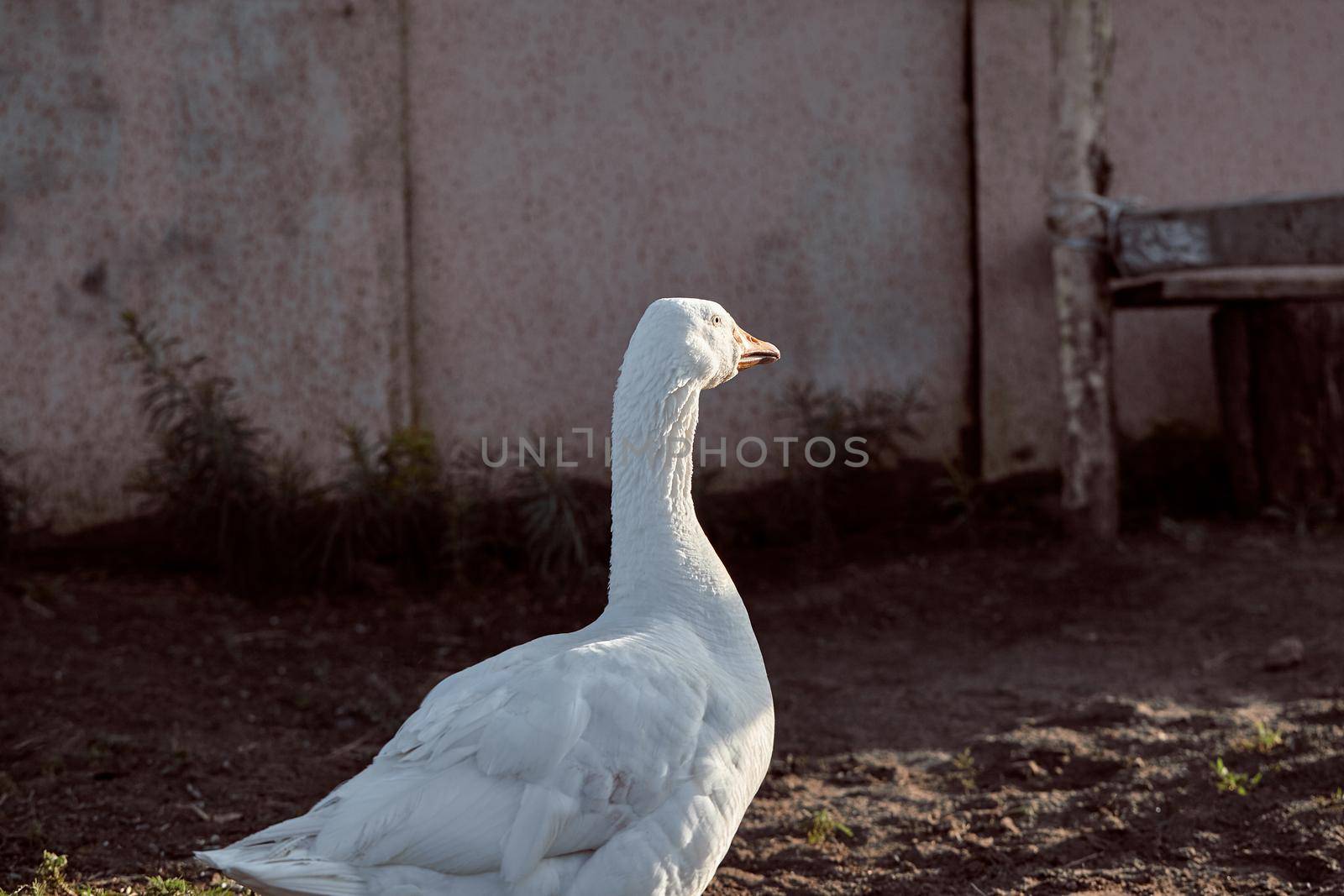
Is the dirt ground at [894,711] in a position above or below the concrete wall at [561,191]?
below

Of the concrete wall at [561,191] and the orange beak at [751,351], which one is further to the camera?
the concrete wall at [561,191]

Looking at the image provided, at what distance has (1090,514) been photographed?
6.10 metres

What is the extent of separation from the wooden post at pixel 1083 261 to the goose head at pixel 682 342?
3465 millimetres

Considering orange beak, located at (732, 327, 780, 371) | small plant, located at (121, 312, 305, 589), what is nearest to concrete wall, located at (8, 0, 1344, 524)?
small plant, located at (121, 312, 305, 589)

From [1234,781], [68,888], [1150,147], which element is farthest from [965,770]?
[1150,147]

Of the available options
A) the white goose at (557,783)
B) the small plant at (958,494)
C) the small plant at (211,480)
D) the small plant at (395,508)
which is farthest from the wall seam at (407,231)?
the white goose at (557,783)

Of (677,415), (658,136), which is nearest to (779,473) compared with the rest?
(658,136)

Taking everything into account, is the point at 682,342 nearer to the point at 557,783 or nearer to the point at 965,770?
the point at 557,783

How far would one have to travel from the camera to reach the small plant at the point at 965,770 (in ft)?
12.3

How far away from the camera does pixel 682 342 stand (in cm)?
293

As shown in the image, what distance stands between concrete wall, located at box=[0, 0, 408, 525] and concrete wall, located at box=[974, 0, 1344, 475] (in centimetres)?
308

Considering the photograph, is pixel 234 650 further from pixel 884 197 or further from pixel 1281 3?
pixel 1281 3

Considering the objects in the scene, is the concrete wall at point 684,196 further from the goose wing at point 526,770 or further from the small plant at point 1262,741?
the goose wing at point 526,770

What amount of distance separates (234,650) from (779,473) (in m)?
2.79
